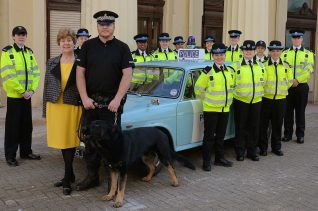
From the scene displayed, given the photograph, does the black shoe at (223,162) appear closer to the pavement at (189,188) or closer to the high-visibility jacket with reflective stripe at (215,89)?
the pavement at (189,188)

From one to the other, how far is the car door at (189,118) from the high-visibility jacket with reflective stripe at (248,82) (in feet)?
2.22

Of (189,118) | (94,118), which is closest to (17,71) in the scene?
(94,118)

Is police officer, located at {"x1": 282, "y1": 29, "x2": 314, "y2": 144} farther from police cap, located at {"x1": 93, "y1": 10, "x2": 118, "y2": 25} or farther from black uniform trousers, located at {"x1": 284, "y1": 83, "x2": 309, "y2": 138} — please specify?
police cap, located at {"x1": 93, "y1": 10, "x2": 118, "y2": 25}

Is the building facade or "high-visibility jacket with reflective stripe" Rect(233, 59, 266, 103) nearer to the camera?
"high-visibility jacket with reflective stripe" Rect(233, 59, 266, 103)

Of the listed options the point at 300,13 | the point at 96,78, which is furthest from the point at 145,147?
the point at 300,13

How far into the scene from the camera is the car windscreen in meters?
6.70

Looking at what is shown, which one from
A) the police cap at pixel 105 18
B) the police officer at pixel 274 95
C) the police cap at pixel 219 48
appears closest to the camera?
the police cap at pixel 105 18

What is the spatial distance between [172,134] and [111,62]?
5.33 ft

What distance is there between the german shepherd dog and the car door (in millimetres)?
468

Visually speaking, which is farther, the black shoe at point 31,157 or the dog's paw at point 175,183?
the black shoe at point 31,157

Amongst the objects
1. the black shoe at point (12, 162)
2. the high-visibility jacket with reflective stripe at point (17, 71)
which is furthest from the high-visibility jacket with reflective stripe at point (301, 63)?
the black shoe at point (12, 162)

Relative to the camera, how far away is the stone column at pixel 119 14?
9.27m

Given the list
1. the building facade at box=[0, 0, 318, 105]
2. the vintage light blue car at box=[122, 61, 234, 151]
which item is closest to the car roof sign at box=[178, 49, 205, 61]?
the vintage light blue car at box=[122, 61, 234, 151]

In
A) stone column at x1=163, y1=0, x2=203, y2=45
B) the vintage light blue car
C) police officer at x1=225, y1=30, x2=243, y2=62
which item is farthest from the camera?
stone column at x1=163, y1=0, x2=203, y2=45
